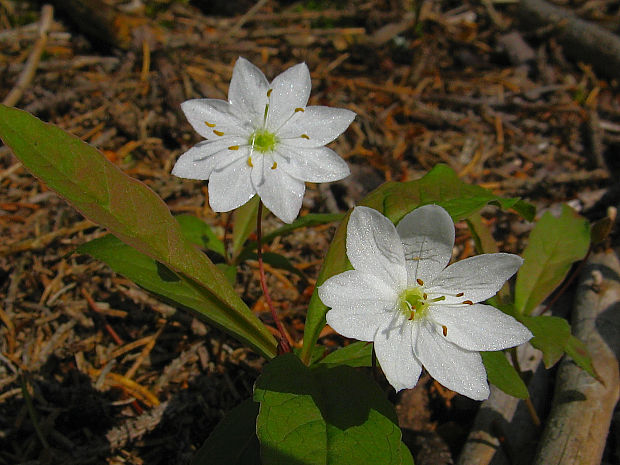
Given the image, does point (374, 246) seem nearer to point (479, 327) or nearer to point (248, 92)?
point (479, 327)

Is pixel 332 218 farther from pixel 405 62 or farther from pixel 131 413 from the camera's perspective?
pixel 405 62

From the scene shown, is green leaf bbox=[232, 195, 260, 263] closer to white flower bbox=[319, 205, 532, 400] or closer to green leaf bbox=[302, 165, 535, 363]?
green leaf bbox=[302, 165, 535, 363]

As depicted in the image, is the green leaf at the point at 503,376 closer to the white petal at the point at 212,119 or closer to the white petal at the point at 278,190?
the white petal at the point at 278,190

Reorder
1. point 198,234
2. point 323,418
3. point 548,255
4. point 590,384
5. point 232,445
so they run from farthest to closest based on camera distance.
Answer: point 198,234
point 548,255
point 590,384
point 232,445
point 323,418

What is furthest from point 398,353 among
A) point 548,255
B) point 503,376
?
point 548,255

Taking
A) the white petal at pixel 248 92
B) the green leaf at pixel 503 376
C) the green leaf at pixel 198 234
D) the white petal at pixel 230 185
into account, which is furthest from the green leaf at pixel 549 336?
the green leaf at pixel 198 234

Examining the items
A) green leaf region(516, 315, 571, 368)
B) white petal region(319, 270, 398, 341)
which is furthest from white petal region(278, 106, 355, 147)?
green leaf region(516, 315, 571, 368)
